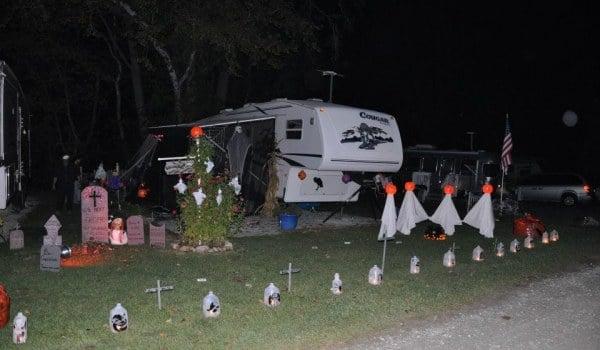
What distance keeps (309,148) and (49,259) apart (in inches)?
295

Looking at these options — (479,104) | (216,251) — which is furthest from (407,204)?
(479,104)

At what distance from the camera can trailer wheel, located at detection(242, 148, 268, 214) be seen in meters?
13.3

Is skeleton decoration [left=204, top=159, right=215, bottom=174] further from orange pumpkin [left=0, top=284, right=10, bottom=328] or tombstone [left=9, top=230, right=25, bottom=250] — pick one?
orange pumpkin [left=0, top=284, right=10, bottom=328]

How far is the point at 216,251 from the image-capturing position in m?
9.43

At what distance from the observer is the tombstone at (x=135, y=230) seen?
9789 mm

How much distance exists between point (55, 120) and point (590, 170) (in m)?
29.7

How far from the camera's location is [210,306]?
5.84 meters

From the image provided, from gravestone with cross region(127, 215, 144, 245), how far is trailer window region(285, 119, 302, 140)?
218 inches

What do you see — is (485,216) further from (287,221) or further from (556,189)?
(556,189)

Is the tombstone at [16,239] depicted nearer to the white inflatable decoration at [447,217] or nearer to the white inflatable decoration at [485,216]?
the white inflatable decoration at [447,217]

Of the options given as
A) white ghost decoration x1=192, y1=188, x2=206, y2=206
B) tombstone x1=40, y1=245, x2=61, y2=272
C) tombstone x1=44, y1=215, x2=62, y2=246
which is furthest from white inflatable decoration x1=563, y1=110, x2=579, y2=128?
tombstone x1=40, y1=245, x2=61, y2=272

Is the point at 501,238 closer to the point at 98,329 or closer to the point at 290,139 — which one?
the point at 290,139

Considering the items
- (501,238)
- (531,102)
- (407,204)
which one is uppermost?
(531,102)

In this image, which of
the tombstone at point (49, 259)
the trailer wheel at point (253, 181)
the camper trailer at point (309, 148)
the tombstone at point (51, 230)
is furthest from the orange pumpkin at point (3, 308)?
the trailer wheel at point (253, 181)
